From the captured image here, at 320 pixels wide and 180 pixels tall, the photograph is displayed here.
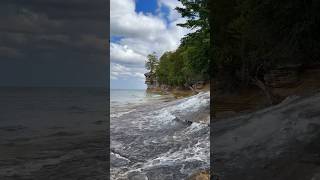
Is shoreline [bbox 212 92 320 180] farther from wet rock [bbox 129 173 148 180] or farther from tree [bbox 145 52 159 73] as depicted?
tree [bbox 145 52 159 73]

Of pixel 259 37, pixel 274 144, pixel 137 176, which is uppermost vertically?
pixel 259 37

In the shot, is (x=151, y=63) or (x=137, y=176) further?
(x=151, y=63)

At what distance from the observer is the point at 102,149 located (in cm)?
1554

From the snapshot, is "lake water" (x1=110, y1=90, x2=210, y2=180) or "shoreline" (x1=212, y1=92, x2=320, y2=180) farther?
"lake water" (x1=110, y1=90, x2=210, y2=180)

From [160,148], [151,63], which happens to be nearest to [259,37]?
[160,148]

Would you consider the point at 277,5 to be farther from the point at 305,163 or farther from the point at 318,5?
the point at 305,163

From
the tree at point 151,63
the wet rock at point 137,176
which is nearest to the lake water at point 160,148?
the wet rock at point 137,176

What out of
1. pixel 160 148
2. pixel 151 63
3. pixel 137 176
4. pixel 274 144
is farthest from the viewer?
pixel 151 63

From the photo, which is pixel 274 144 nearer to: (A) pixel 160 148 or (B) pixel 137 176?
(B) pixel 137 176

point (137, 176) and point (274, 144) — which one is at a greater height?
point (274, 144)

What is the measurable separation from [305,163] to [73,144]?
1044cm

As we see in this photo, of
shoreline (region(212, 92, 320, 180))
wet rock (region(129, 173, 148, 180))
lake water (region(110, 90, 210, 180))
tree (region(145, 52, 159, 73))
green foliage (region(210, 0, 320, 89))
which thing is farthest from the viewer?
tree (region(145, 52, 159, 73))

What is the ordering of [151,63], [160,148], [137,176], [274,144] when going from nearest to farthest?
[137,176]
[274,144]
[160,148]
[151,63]

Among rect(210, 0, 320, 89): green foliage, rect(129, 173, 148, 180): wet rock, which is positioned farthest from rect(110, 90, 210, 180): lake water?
rect(210, 0, 320, 89): green foliage
